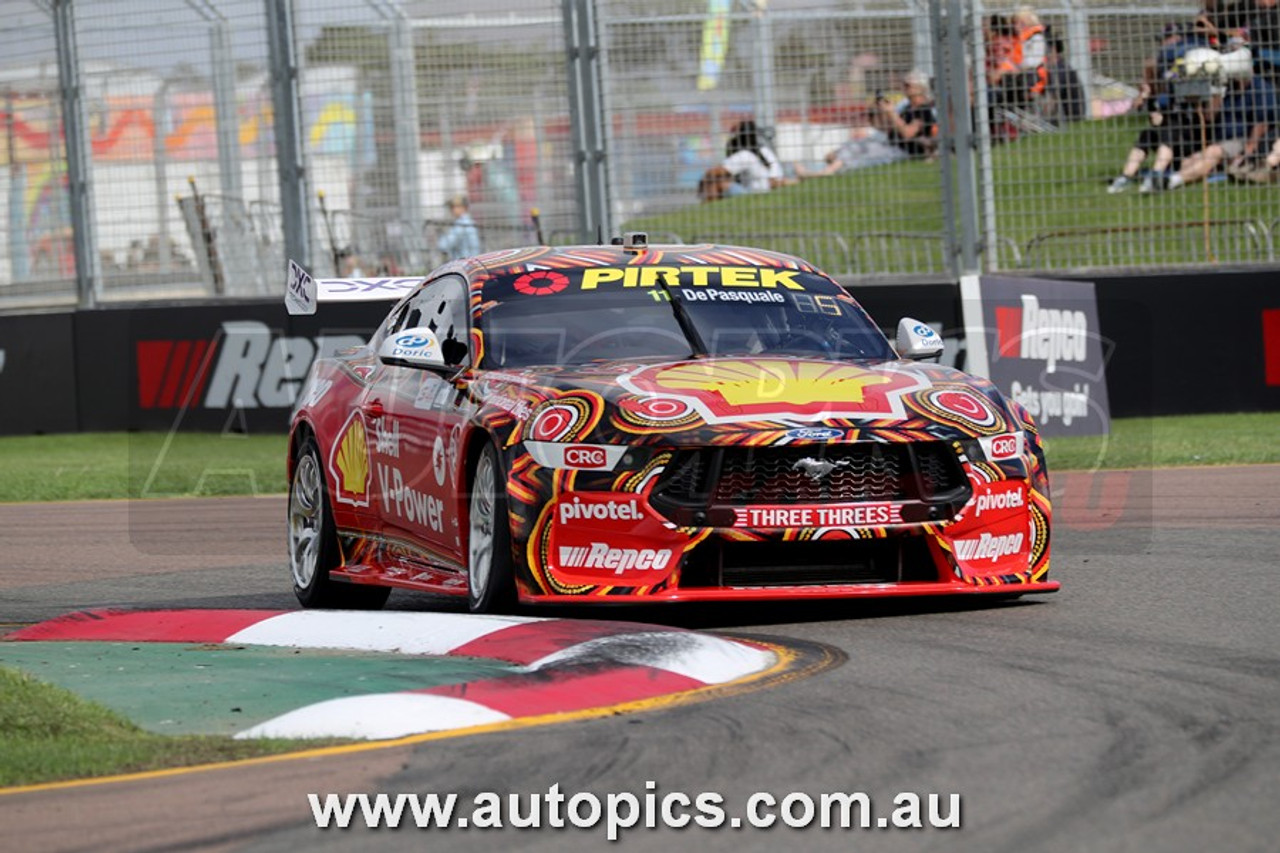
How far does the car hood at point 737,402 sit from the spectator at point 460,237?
11.0 metres

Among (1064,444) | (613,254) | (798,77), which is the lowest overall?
(1064,444)

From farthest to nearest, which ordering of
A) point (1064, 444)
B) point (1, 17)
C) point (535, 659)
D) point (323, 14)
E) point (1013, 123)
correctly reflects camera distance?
point (1, 17) < point (323, 14) < point (1013, 123) < point (1064, 444) < point (535, 659)

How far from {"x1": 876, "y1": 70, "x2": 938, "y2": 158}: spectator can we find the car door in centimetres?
937

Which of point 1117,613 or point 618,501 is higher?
point 618,501

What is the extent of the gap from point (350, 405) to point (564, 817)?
16.4 ft

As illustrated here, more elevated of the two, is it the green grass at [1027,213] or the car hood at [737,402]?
the green grass at [1027,213]

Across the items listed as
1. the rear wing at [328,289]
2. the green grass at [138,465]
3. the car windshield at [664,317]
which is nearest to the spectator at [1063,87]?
the green grass at [138,465]

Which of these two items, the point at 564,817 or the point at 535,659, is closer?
the point at 564,817

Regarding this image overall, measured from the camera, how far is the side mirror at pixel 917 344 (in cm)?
867

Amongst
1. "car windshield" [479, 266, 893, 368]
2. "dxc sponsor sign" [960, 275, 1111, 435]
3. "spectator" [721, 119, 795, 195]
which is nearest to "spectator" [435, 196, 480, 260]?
"spectator" [721, 119, 795, 195]

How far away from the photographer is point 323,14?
776 inches

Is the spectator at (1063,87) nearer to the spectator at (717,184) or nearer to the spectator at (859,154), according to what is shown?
the spectator at (859,154)

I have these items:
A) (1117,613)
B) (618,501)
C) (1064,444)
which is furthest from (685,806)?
(1064,444)

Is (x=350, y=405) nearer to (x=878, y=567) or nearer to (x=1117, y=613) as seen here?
(x=878, y=567)
